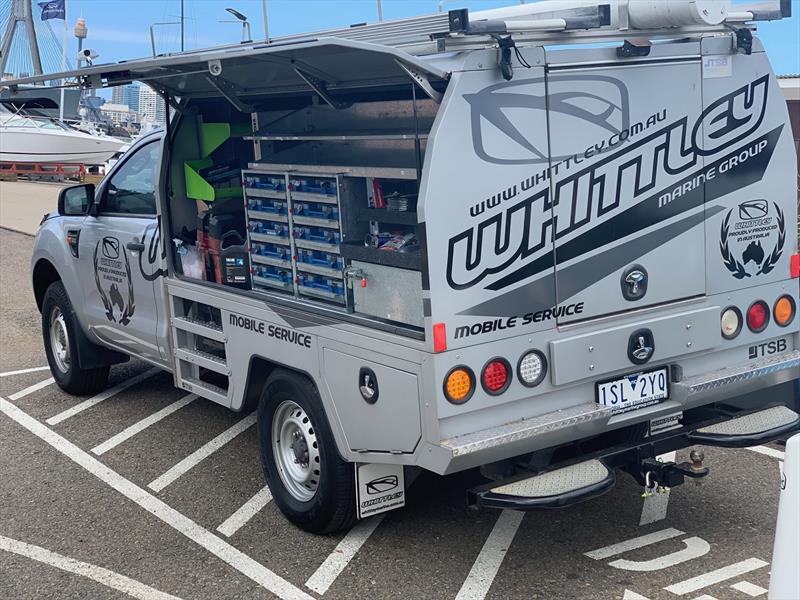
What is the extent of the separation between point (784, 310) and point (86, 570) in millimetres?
3651

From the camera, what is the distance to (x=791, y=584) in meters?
3.07

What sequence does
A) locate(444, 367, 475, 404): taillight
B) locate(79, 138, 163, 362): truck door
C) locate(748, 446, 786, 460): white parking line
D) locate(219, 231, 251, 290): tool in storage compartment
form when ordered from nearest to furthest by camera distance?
locate(444, 367, 475, 404): taillight → locate(219, 231, 251, 290): tool in storage compartment → locate(748, 446, 786, 460): white parking line → locate(79, 138, 163, 362): truck door

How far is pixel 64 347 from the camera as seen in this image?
7.80m

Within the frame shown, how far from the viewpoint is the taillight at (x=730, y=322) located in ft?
15.7

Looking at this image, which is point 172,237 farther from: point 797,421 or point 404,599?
point 797,421

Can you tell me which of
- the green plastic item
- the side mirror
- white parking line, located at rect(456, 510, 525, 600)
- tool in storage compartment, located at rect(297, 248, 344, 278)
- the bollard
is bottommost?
white parking line, located at rect(456, 510, 525, 600)

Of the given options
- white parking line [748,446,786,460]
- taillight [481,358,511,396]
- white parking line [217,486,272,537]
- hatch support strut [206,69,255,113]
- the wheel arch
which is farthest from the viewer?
the wheel arch

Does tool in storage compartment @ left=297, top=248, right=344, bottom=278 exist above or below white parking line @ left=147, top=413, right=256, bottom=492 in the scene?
above

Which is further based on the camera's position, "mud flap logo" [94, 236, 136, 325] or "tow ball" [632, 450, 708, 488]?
"mud flap logo" [94, 236, 136, 325]

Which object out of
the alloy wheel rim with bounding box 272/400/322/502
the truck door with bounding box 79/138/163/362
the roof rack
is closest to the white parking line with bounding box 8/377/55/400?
the truck door with bounding box 79/138/163/362

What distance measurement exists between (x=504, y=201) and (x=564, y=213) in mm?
330

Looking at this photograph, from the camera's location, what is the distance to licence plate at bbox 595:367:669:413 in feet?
14.6

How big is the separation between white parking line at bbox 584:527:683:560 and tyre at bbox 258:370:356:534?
3.84 ft

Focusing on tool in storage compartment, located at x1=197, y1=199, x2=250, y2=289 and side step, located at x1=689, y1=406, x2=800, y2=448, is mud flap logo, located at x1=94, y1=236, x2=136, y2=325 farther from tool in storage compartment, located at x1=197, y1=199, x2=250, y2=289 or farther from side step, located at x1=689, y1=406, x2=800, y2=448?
side step, located at x1=689, y1=406, x2=800, y2=448
